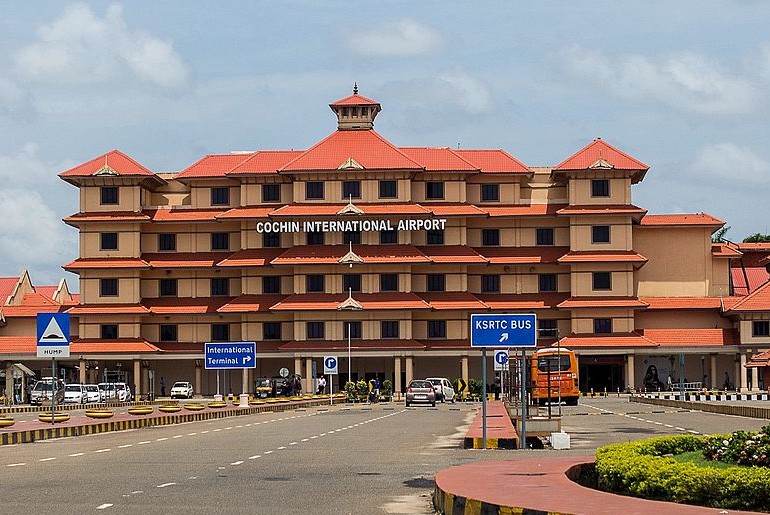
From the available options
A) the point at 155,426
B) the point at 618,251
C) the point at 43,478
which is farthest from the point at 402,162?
the point at 43,478

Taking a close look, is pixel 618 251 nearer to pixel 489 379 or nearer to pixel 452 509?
pixel 489 379

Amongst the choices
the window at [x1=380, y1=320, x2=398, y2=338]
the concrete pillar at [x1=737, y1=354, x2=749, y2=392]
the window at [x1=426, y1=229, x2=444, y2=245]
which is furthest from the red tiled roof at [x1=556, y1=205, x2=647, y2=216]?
the window at [x1=380, y1=320, x2=398, y2=338]

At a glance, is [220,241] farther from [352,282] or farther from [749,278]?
[749,278]

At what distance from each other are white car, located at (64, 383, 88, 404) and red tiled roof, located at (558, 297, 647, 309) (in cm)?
3397

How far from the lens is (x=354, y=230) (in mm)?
96812

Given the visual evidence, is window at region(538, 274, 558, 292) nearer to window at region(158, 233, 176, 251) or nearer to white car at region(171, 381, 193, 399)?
white car at region(171, 381, 193, 399)

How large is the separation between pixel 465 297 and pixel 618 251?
37.6 ft

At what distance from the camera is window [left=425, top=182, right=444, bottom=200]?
100000 mm

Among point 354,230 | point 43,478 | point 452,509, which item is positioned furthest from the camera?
point 354,230

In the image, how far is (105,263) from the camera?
9844 centimetres

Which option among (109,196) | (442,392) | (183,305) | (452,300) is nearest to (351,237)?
(452,300)

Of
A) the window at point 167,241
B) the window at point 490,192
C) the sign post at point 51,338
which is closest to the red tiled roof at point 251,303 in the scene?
the window at point 167,241

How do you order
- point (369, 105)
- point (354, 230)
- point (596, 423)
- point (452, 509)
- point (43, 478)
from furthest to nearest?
point (369, 105)
point (354, 230)
point (596, 423)
point (43, 478)
point (452, 509)

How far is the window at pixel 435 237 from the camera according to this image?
9888cm
